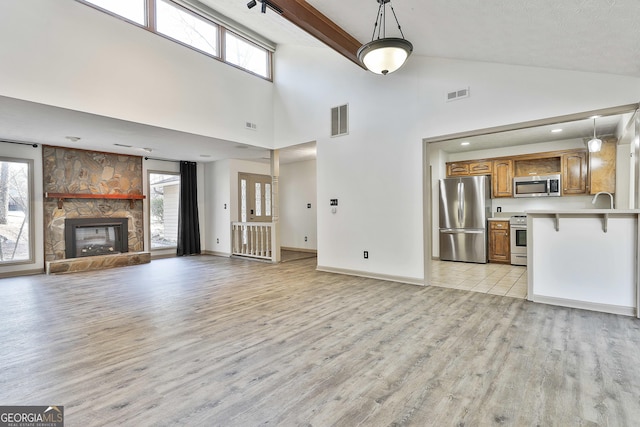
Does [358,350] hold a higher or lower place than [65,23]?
lower

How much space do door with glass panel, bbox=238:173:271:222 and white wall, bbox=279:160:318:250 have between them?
58 cm

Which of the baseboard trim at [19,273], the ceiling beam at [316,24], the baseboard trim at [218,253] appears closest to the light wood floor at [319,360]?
the baseboard trim at [19,273]

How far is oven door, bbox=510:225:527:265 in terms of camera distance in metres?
6.45

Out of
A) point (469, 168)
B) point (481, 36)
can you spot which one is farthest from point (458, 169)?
point (481, 36)

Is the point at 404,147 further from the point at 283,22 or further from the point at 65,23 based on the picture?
the point at 65,23

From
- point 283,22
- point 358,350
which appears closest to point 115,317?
point 358,350

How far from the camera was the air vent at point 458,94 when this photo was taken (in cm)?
441

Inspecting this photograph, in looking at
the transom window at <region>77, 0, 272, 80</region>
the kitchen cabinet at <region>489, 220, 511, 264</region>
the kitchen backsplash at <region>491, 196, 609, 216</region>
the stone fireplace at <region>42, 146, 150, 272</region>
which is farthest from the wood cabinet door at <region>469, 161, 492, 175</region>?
the stone fireplace at <region>42, 146, 150, 272</region>

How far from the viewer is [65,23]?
4070 mm

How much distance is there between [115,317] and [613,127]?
7.94m

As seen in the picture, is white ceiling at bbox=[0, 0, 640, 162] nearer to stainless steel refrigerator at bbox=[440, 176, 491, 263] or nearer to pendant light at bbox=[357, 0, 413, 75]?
pendant light at bbox=[357, 0, 413, 75]

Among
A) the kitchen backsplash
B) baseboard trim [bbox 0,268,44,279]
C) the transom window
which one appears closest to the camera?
the transom window
